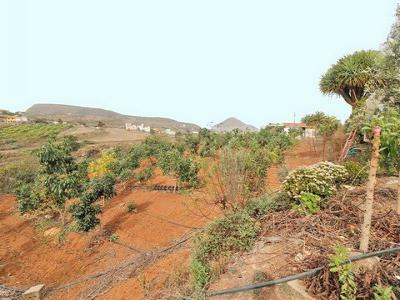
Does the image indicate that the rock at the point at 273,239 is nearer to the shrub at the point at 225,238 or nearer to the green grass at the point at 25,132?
the shrub at the point at 225,238

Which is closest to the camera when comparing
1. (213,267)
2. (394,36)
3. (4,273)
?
(213,267)

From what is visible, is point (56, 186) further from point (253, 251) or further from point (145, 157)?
point (145, 157)

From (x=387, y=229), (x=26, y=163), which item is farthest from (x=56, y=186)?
→ (x=26, y=163)

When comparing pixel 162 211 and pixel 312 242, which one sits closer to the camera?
pixel 312 242

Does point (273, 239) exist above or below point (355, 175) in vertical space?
below

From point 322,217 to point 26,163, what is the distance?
28149 millimetres

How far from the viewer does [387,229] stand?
5.61 metres

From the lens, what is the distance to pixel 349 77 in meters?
15.0

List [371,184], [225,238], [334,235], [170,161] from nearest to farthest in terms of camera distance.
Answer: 1. [371,184]
2. [334,235]
3. [225,238]
4. [170,161]

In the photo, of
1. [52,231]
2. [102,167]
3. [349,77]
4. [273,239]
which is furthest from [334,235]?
[102,167]

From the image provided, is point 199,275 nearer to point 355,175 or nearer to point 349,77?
point 355,175

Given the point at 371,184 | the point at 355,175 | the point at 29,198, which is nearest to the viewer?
the point at 371,184

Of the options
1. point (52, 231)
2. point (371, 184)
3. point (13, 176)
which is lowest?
point (52, 231)

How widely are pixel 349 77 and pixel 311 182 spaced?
979cm
